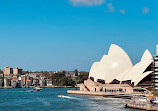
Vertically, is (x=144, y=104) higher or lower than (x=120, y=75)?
lower

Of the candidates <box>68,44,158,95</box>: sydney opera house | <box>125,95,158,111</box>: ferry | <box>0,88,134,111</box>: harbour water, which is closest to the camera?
<box>125,95,158,111</box>: ferry

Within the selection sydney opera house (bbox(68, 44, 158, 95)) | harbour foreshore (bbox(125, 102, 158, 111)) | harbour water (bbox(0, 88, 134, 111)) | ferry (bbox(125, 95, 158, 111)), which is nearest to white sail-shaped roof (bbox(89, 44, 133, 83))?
sydney opera house (bbox(68, 44, 158, 95))

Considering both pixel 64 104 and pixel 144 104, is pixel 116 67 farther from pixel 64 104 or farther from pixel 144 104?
pixel 144 104

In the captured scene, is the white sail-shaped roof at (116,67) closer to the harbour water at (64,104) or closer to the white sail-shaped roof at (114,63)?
the white sail-shaped roof at (114,63)

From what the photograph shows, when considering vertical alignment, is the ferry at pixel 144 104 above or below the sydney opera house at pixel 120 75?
below

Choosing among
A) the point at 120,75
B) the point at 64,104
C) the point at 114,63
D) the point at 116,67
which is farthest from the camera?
the point at 114,63

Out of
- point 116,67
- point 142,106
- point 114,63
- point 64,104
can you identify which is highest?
point 114,63

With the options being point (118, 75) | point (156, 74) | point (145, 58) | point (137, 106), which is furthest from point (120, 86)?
point (137, 106)

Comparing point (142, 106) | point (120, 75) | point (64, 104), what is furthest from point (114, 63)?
point (142, 106)

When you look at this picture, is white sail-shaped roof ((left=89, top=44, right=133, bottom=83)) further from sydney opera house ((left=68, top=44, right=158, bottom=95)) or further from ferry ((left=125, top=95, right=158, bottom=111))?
ferry ((left=125, top=95, right=158, bottom=111))

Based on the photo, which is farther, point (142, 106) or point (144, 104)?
point (144, 104)

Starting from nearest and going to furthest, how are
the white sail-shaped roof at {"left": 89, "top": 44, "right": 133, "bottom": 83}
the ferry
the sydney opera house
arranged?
the ferry < the sydney opera house < the white sail-shaped roof at {"left": 89, "top": 44, "right": 133, "bottom": 83}

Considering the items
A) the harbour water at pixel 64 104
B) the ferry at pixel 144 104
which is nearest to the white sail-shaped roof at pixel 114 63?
the harbour water at pixel 64 104

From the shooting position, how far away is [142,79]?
94.8m
